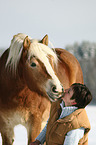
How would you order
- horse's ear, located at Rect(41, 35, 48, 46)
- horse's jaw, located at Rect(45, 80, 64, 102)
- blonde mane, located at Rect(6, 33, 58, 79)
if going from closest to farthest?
horse's jaw, located at Rect(45, 80, 64, 102) → blonde mane, located at Rect(6, 33, 58, 79) → horse's ear, located at Rect(41, 35, 48, 46)

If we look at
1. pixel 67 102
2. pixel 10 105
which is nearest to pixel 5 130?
pixel 10 105

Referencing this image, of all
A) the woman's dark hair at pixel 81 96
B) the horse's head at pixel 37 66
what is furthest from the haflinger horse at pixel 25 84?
the woman's dark hair at pixel 81 96

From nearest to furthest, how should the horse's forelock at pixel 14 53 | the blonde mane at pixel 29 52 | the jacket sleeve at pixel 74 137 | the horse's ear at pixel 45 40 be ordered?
the jacket sleeve at pixel 74 137
the blonde mane at pixel 29 52
the horse's forelock at pixel 14 53
the horse's ear at pixel 45 40

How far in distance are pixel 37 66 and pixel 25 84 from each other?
40cm

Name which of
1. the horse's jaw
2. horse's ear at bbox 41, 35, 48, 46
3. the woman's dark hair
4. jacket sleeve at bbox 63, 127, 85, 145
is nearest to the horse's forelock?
horse's ear at bbox 41, 35, 48, 46

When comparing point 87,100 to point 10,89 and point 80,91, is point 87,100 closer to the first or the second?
point 80,91

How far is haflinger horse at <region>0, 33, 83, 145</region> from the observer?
2270 millimetres

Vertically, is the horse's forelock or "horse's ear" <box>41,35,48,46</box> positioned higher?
"horse's ear" <box>41,35,48,46</box>

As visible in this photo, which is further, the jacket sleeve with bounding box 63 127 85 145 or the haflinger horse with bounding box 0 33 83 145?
the haflinger horse with bounding box 0 33 83 145

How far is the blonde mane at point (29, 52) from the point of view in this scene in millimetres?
2254

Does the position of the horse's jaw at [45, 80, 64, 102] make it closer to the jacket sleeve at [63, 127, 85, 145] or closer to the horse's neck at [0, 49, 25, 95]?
the horse's neck at [0, 49, 25, 95]

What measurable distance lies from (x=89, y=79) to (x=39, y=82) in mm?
9784

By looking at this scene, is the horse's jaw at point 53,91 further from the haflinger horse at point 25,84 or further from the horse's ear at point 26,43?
the horse's ear at point 26,43

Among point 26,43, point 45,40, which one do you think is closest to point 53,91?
point 26,43
